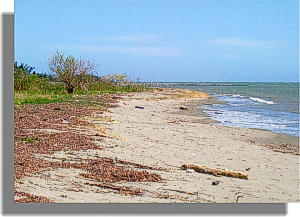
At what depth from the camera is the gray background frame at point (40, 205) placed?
4688mm

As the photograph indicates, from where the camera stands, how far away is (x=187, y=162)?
6.72 meters

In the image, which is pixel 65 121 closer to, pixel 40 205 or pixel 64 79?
pixel 40 205

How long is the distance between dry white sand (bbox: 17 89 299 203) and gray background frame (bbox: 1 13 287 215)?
0.36 feet

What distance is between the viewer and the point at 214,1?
5.63 metres

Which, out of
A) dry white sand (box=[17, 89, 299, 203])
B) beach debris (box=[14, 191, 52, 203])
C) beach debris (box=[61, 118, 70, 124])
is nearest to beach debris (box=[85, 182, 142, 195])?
dry white sand (box=[17, 89, 299, 203])

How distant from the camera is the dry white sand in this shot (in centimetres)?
501

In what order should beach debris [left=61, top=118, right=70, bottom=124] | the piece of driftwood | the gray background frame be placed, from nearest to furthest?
the gray background frame
the piece of driftwood
beach debris [left=61, top=118, right=70, bottom=124]

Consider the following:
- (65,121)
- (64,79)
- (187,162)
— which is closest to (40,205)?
(187,162)

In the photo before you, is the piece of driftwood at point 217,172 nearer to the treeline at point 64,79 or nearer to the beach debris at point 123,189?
the beach debris at point 123,189

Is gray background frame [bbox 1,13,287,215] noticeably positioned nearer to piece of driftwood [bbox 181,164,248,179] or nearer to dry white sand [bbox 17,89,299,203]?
dry white sand [bbox 17,89,299,203]

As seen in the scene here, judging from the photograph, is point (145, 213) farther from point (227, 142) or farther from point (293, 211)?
point (227, 142)

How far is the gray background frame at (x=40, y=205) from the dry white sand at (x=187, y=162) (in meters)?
0.11

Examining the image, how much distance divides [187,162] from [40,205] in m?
2.54

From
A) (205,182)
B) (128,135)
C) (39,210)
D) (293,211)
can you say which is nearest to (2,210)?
(39,210)
